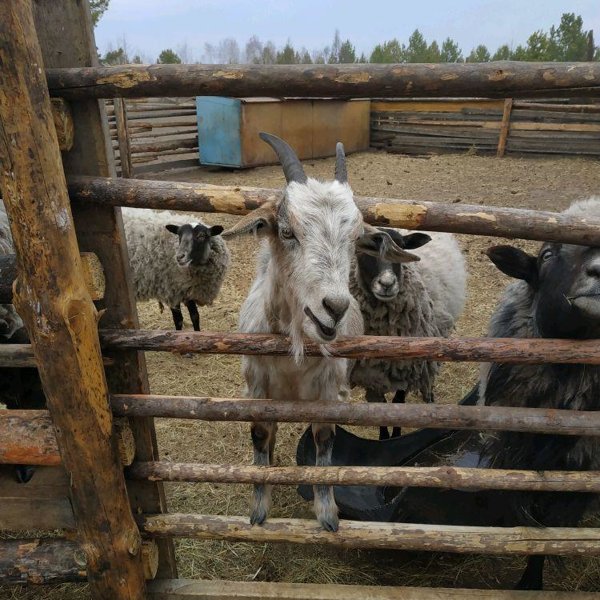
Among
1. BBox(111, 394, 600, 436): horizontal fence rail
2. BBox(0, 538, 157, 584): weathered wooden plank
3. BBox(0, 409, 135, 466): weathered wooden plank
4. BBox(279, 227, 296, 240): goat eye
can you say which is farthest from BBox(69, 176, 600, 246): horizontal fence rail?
BBox(0, 538, 157, 584): weathered wooden plank

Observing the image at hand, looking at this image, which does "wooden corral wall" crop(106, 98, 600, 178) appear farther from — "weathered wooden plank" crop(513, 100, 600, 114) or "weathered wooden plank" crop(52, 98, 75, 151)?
"weathered wooden plank" crop(52, 98, 75, 151)

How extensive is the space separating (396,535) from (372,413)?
0.64m

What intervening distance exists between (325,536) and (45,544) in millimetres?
1337

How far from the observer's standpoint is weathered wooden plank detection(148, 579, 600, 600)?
8.33 feet

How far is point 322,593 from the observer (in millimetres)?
2574

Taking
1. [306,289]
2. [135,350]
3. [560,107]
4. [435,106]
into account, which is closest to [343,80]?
[306,289]

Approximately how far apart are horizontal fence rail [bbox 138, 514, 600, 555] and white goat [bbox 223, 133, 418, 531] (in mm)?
76

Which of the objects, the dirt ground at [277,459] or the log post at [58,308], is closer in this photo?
the log post at [58,308]

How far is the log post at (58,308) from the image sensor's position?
162 cm

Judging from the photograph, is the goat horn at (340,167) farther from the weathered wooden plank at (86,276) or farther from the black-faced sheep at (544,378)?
the weathered wooden plank at (86,276)

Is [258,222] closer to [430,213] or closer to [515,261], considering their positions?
[430,213]

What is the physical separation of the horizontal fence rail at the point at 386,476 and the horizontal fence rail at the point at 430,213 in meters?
1.10

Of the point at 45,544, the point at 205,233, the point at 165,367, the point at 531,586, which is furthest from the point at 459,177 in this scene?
the point at 45,544

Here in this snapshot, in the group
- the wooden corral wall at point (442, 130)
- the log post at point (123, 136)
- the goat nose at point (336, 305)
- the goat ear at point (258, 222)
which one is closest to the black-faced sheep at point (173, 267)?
the goat ear at point (258, 222)
